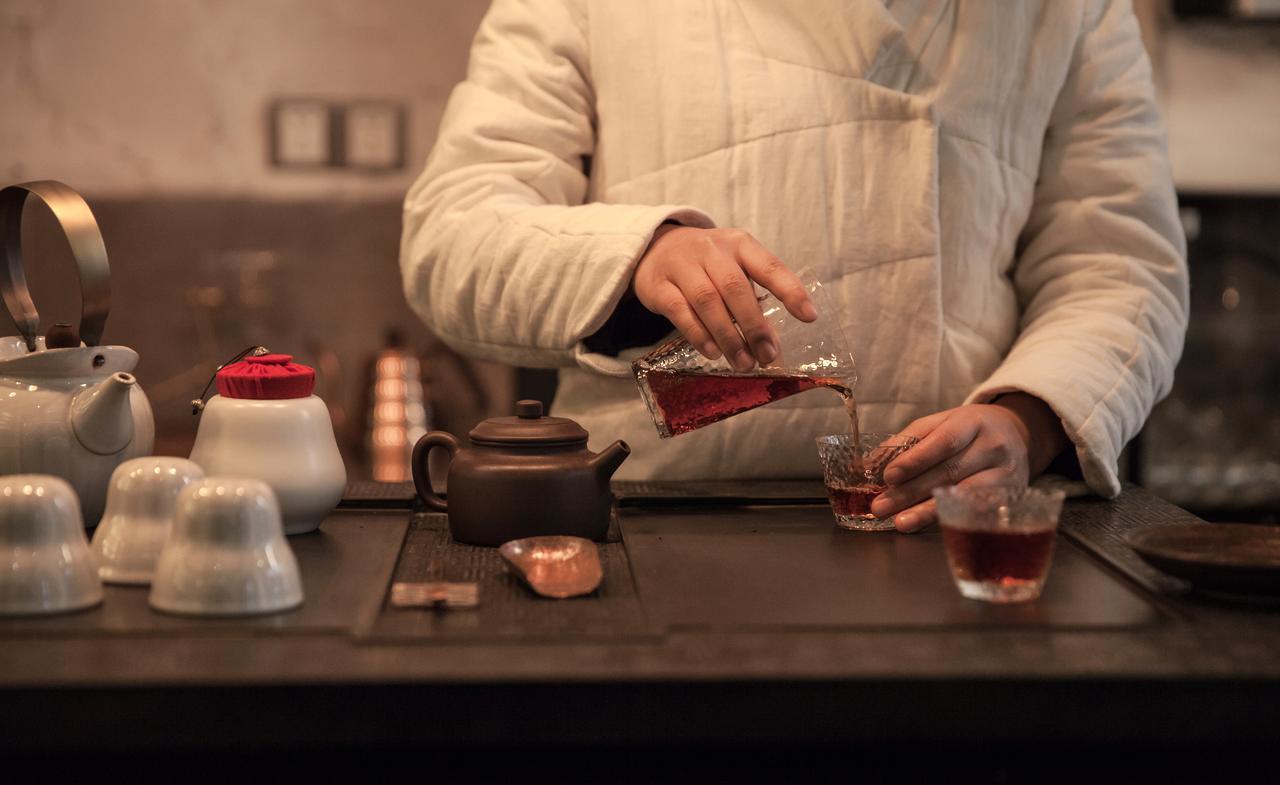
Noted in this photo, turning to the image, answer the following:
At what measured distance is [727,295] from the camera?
3.74 feet

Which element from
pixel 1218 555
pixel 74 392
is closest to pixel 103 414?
pixel 74 392

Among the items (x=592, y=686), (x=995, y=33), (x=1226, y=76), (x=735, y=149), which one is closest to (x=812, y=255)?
(x=735, y=149)

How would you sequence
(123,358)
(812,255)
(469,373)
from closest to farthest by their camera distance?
(123,358), (812,255), (469,373)

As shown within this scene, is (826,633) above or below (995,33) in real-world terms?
below

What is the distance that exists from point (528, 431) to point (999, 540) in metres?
0.40

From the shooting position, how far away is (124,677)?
2.43ft

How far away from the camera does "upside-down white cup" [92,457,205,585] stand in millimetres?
951

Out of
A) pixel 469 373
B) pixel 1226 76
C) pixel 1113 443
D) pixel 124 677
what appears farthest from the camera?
pixel 469 373

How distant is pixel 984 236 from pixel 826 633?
0.80 metres

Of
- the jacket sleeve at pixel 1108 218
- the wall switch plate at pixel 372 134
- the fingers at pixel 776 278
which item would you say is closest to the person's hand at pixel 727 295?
the fingers at pixel 776 278


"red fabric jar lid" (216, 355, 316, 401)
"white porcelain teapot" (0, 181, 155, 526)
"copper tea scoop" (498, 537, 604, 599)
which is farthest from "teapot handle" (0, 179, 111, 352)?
"copper tea scoop" (498, 537, 604, 599)

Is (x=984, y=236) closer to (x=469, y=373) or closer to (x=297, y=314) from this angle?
(x=469, y=373)

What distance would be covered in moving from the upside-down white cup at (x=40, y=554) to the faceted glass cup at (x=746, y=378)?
519 millimetres

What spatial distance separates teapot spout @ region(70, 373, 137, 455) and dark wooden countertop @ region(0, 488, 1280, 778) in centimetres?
19
